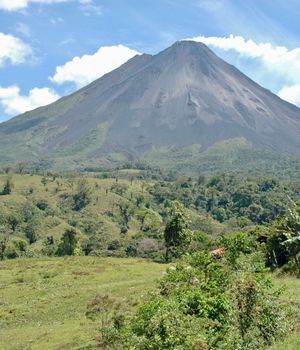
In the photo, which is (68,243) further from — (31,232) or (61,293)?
(31,232)

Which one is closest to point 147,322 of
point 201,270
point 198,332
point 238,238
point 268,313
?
point 198,332

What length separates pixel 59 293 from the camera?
4806 centimetres

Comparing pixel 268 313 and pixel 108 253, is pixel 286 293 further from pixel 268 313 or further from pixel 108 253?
pixel 108 253

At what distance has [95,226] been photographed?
17288 centimetres

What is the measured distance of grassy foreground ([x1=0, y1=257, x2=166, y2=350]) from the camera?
1373 inches

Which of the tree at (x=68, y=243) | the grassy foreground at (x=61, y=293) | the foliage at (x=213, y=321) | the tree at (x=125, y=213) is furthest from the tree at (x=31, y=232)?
the foliage at (x=213, y=321)

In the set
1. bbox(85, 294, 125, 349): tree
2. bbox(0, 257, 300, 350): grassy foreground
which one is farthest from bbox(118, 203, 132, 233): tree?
bbox(85, 294, 125, 349): tree

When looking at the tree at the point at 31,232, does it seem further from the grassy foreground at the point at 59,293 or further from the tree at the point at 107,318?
the tree at the point at 107,318

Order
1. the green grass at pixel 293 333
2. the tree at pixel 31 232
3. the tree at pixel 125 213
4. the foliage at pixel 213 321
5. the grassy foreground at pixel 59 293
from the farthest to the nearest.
Result: the tree at pixel 125 213 → the tree at pixel 31 232 → the grassy foreground at pixel 59 293 → the foliage at pixel 213 321 → the green grass at pixel 293 333

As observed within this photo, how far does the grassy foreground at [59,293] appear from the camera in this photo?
1373 inches

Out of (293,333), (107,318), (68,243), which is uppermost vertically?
(293,333)

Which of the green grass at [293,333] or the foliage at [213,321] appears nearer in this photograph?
the green grass at [293,333]

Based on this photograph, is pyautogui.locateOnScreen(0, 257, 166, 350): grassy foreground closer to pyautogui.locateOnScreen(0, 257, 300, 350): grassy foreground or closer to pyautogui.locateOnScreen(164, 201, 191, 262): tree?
pyautogui.locateOnScreen(0, 257, 300, 350): grassy foreground

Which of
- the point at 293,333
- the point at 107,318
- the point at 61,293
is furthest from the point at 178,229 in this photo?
the point at 293,333
